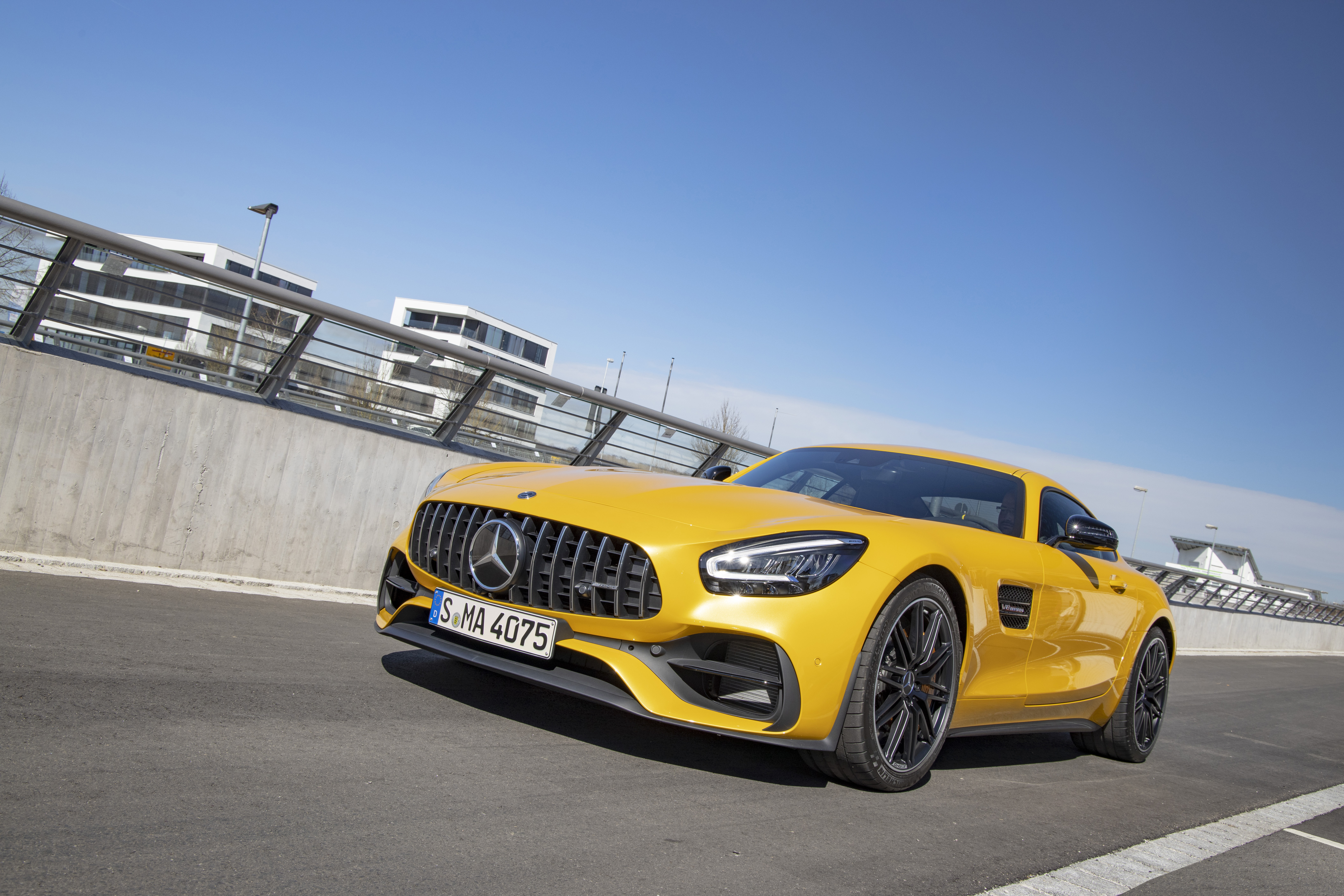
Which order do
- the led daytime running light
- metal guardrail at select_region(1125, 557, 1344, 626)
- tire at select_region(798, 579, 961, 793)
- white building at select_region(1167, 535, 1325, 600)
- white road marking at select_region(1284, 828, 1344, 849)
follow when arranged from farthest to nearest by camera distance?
white building at select_region(1167, 535, 1325, 600), metal guardrail at select_region(1125, 557, 1344, 626), white road marking at select_region(1284, 828, 1344, 849), tire at select_region(798, 579, 961, 793), the led daytime running light

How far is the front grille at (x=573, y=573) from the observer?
11.8ft

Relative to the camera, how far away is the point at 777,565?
3.59 m

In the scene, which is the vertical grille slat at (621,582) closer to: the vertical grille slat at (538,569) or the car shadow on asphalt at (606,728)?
the vertical grille slat at (538,569)

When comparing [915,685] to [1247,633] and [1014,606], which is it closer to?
[1014,606]

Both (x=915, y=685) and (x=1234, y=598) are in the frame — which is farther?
(x=1234, y=598)

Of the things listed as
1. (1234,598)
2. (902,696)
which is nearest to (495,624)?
(902,696)

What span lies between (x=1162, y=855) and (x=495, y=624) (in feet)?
8.26

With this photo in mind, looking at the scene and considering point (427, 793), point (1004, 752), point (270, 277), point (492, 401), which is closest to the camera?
point (427, 793)

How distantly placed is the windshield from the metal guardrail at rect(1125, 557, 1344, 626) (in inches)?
338

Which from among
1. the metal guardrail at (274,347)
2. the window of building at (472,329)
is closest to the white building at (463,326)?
the window of building at (472,329)

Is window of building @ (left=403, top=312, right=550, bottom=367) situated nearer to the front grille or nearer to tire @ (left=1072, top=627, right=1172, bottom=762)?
tire @ (left=1072, top=627, right=1172, bottom=762)

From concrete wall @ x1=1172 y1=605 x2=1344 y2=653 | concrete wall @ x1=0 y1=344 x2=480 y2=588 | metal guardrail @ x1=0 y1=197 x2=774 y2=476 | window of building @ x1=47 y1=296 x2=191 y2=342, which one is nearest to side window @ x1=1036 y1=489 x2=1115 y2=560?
metal guardrail @ x1=0 y1=197 x2=774 y2=476

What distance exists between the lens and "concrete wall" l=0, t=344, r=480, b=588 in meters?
6.04

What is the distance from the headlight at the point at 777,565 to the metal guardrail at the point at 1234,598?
→ 10.4m
